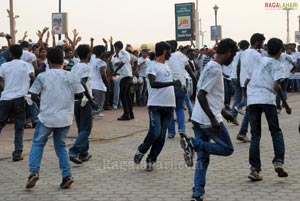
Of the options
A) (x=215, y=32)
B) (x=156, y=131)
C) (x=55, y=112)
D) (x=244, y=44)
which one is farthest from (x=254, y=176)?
(x=215, y=32)

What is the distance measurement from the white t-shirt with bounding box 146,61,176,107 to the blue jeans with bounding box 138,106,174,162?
7cm

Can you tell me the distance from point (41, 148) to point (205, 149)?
2119 millimetres

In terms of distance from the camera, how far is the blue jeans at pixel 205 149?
592 cm

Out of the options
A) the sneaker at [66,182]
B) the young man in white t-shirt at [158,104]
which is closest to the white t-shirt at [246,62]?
the young man in white t-shirt at [158,104]

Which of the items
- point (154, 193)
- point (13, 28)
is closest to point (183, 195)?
point (154, 193)

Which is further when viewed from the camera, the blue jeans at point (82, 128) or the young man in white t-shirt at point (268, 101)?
the blue jeans at point (82, 128)

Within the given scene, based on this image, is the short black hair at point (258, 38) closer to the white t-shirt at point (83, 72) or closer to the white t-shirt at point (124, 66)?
the white t-shirt at point (83, 72)

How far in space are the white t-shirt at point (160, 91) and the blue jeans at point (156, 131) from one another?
0.23 feet

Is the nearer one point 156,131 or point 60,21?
point 156,131

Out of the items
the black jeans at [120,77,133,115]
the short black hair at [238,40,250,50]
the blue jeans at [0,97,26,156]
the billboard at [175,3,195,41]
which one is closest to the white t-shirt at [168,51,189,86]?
the short black hair at [238,40,250,50]

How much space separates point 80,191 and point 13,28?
29434mm

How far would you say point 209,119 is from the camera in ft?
19.5

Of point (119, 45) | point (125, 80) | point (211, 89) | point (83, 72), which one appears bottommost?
point (125, 80)

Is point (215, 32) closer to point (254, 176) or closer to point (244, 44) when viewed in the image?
point (244, 44)
